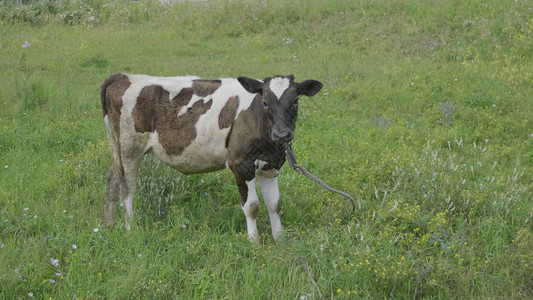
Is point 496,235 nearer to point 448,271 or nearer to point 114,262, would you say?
point 448,271

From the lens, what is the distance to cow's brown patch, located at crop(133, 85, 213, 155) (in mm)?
5887

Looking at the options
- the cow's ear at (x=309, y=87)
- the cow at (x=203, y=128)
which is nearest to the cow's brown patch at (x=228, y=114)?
the cow at (x=203, y=128)

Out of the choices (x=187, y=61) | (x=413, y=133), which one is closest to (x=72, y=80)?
(x=187, y=61)

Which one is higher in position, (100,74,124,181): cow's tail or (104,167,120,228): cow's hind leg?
(100,74,124,181): cow's tail

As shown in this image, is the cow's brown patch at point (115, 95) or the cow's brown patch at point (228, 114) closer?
the cow's brown patch at point (228, 114)

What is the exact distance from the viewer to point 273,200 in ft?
19.2

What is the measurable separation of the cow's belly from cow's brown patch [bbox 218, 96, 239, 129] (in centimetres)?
7

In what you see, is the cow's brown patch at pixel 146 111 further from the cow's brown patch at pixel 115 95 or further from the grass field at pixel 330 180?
the grass field at pixel 330 180

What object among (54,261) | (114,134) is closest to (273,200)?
(114,134)

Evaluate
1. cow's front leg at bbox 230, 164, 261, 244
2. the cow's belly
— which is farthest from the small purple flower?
cow's front leg at bbox 230, 164, 261, 244

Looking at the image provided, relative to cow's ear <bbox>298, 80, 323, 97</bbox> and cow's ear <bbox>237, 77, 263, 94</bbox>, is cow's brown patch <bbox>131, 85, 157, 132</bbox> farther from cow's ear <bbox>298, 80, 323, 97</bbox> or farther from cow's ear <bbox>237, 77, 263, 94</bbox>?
cow's ear <bbox>298, 80, 323, 97</bbox>

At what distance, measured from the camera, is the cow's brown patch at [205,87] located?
5.98m

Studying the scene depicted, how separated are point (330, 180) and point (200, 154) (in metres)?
2.01

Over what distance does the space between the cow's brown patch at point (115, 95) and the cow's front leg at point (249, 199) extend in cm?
150
